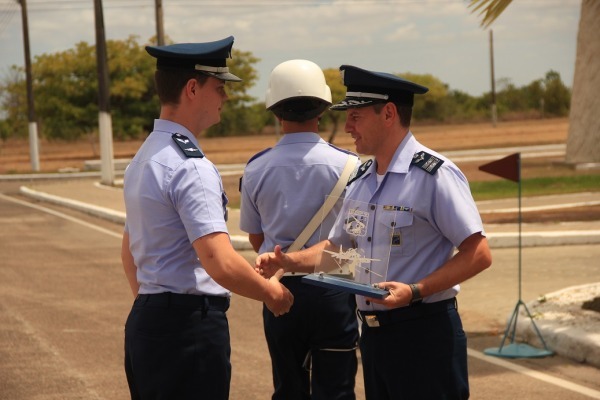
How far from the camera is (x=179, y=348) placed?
421cm

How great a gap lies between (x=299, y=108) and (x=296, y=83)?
153mm

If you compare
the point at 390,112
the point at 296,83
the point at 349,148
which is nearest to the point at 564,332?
the point at 296,83

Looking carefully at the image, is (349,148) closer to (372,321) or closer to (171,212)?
(372,321)

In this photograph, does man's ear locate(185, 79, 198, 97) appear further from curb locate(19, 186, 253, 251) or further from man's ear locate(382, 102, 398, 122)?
curb locate(19, 186, 253, 251)

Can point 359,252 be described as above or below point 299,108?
below

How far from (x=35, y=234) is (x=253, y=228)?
1513 cm

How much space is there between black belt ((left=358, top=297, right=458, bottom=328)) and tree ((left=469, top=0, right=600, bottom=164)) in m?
6.65

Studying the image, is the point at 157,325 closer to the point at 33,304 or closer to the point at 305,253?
the point at 305,253

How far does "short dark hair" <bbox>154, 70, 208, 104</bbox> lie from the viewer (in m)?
4.31

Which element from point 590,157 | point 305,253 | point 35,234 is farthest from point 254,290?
point 35,234

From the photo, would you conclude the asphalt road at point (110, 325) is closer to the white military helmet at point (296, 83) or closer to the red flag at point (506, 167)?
the red flag at point (506, 167)

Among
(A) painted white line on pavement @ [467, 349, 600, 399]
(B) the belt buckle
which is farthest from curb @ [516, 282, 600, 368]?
(B) the belt buckle

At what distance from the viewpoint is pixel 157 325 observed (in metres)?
4.25

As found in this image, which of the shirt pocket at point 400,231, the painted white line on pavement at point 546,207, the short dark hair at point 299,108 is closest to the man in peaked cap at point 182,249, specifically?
the shirt pocket at point 400,231
